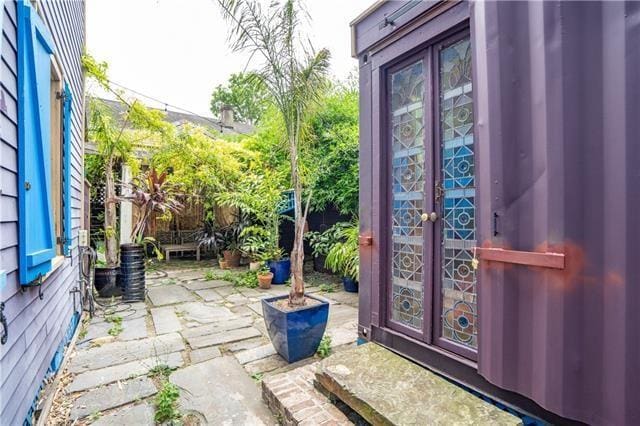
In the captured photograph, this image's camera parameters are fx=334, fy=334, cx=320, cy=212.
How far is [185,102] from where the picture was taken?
574 inches

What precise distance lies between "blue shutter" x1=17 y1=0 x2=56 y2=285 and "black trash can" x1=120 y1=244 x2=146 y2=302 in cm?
224

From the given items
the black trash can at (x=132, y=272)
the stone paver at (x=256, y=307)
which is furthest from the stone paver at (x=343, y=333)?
the black trash can at (x=132, y=272)

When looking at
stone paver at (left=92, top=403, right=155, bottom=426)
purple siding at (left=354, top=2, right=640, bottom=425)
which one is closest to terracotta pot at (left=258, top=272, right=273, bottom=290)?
stone paver at (left=92, top=403, right=155, bottom=426)

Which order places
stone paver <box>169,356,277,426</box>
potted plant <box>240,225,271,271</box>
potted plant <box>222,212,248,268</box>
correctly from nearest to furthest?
stone paver <box>169,356,277,426</box>, potted plant <box>240,225,271,271</box>, potted plant <box>222,212,248,268</box>

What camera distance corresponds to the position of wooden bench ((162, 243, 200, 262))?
7.04m

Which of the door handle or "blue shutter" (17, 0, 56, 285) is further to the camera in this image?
the door handle

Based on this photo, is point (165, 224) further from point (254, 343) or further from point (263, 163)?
point (254, 343)

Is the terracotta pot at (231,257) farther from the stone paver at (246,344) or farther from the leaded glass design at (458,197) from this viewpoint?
the leaded glass design at (458,197)

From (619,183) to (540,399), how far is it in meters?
0.79

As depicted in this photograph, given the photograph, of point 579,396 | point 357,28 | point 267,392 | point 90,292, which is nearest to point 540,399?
point 579,396

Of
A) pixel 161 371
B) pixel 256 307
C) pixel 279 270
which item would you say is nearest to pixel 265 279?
pixel 279 270

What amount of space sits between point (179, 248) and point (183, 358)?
490cm

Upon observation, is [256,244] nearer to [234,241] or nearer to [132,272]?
[234,241]

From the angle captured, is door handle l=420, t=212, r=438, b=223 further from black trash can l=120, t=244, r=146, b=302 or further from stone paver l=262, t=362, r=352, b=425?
black trash can l=120, t=244, r=146, b=302
